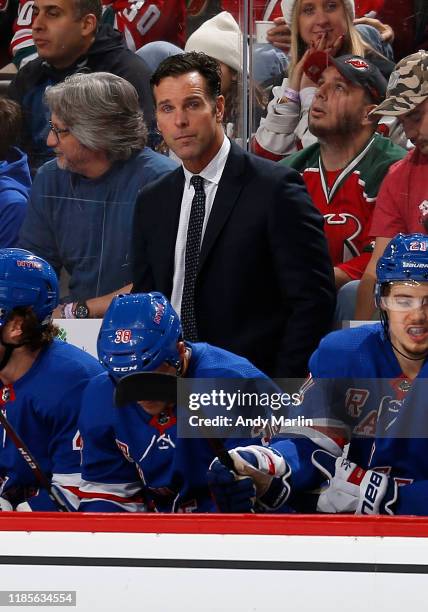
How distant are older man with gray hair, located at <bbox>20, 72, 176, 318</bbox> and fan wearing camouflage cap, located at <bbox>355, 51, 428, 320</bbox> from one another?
1.84 ft

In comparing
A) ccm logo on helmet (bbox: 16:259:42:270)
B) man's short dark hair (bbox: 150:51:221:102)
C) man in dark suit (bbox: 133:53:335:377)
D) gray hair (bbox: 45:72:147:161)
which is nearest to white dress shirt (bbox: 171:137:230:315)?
man in dark suit (bbox: 133:53:335:377)

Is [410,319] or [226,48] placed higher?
[226,48]

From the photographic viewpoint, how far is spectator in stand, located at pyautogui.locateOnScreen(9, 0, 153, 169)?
10.9 feet

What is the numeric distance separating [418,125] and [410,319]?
2.53 ft

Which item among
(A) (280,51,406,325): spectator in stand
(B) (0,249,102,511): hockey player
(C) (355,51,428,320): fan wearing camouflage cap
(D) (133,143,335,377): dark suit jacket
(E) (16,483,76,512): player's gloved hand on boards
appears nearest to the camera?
(E) (16,483,76,512): player's gloved hand on boards

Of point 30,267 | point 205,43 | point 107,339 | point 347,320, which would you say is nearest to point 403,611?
point 107,339

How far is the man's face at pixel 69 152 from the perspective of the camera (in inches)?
129

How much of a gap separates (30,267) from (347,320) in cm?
74

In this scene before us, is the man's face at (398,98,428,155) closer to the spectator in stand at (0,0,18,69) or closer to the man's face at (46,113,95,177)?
the man's face at (46,113,95,177)

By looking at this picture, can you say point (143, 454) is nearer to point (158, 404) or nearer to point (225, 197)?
point (158, 404)

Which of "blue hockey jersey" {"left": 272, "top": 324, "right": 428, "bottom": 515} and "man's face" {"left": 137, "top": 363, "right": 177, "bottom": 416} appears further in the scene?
"man's face" {"left": 137, "top": 363, "right": 177, "bottom": 416}

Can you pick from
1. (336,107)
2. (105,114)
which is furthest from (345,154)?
(105,114)

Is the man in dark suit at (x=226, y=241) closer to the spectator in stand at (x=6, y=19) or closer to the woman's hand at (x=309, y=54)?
the woman's hand at (x=309, y=54)

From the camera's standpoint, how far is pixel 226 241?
9.86 ft
